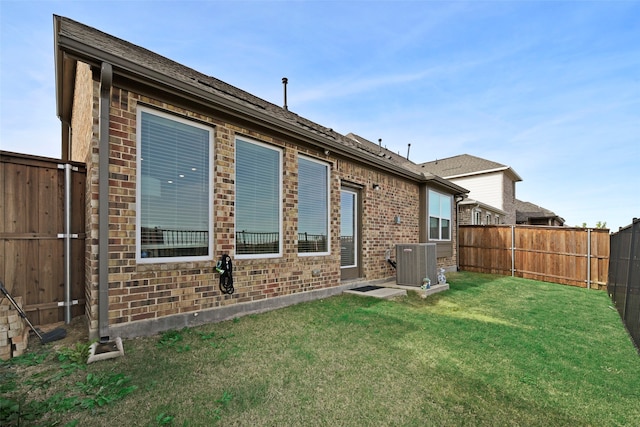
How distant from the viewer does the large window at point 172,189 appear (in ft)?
12.6

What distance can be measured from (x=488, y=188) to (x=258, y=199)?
19.8 m

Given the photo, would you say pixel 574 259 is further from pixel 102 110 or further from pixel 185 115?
pixel 102 110

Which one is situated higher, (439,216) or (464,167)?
(464,167)

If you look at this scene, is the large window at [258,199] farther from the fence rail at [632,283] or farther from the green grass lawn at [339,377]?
the fence rail at [632,283]

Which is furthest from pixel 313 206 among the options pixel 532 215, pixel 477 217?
pixel 532 215

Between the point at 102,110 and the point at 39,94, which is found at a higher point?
the point at 39,94

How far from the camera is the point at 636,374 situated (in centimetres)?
323

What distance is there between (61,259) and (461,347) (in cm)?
566

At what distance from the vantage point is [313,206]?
6.40 metres

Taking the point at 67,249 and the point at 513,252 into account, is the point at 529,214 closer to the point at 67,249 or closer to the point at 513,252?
the point at 513,252

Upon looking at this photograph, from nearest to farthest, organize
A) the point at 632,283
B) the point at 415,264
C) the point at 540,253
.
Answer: the point at 632,283 → the point at 415,264 → the point at 540,253

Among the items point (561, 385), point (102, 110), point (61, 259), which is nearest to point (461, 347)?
point (561, 385)

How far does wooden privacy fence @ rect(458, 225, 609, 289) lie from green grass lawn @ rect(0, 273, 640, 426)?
21.0ft

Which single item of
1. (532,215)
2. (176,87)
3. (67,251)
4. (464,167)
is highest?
(464,167)
